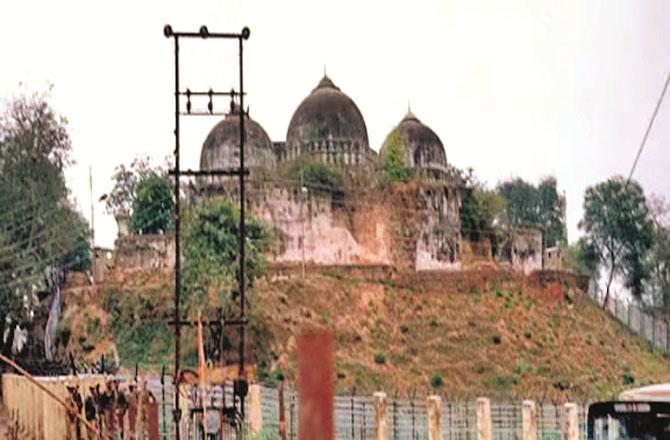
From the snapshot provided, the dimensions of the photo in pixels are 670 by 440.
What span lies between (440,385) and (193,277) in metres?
4.60

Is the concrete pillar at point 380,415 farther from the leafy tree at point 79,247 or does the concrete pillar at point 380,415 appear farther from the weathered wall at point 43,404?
the leafy tree at point 79,247

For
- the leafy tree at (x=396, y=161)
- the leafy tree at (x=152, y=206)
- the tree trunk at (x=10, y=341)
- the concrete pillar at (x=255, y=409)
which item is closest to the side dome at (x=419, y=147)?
the leafy tree at (x=396, y=161)

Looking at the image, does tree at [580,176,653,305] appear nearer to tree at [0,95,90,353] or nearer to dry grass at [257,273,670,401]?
dry grass at [257,273,670,401]

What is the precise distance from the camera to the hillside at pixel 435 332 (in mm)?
20344

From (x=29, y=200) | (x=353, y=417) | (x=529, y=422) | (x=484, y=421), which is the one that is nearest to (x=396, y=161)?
(x=29, y=200)

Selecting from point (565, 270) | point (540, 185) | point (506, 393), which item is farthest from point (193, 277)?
point (540, 185)

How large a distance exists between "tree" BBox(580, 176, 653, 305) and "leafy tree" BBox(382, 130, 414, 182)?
11.4 feet

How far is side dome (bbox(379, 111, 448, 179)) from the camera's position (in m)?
24.8

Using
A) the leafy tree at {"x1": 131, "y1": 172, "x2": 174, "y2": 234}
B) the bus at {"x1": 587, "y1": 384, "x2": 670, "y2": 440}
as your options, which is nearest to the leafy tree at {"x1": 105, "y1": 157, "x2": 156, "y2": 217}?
the leafy tree at {"x1": 131, "y1": 172, "x2": 174, "y2": 234}

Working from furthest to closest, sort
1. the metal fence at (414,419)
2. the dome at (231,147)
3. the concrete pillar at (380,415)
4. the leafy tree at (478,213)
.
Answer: the leafy tree at (478,213) → the dome at (231,147) → the metal fence at (414,419) → the concrete pillar at (380,415)

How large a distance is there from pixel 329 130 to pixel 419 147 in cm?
229

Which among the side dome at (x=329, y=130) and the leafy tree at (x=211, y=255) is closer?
the leafy tree at (x=211, y=255)

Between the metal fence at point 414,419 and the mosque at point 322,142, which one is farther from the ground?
the mosque at point 322,142

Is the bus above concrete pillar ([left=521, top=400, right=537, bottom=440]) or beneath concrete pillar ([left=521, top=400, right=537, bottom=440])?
above
